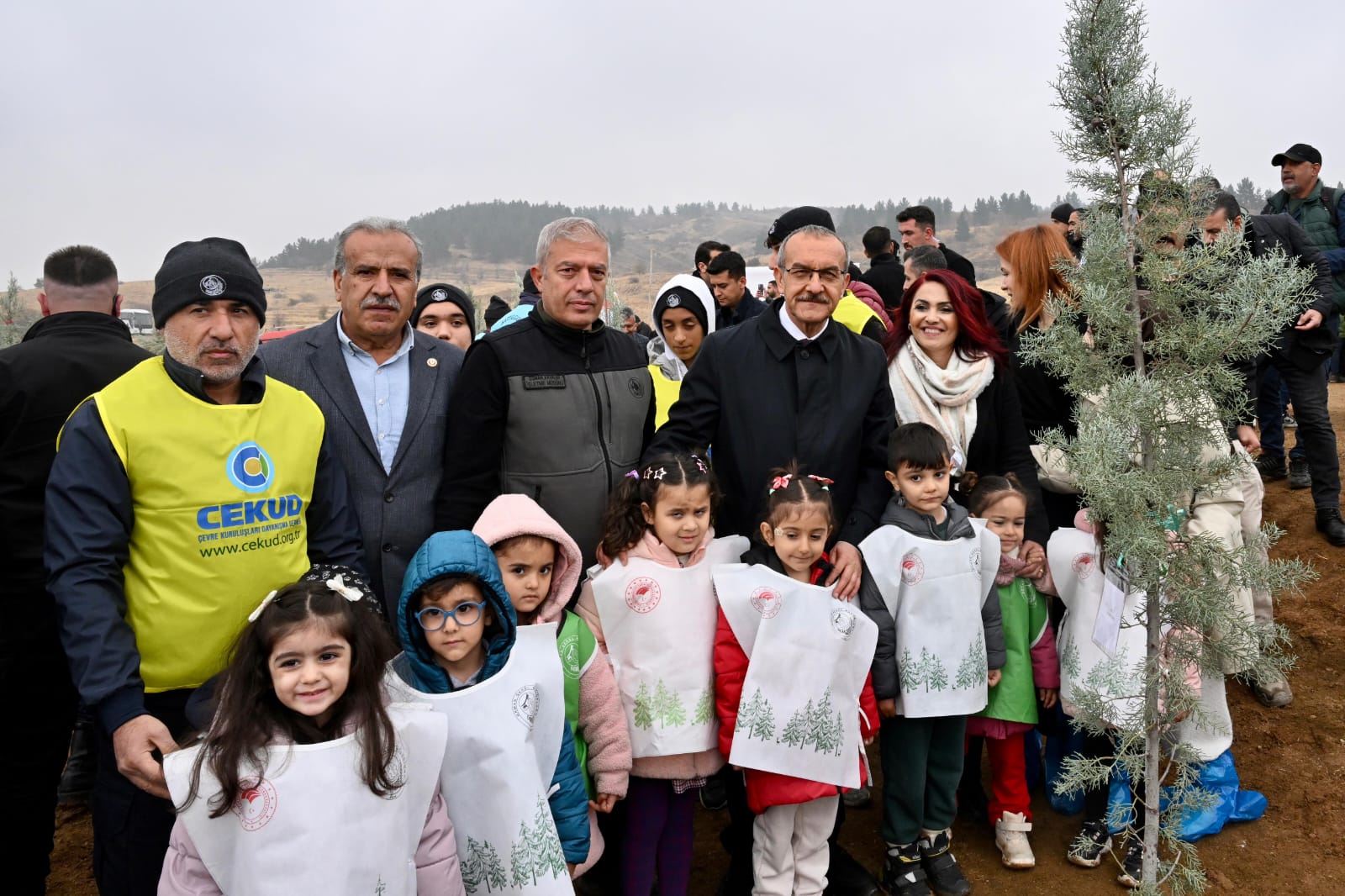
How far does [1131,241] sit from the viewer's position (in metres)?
2.66

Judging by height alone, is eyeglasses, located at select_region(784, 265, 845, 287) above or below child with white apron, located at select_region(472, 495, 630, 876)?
above

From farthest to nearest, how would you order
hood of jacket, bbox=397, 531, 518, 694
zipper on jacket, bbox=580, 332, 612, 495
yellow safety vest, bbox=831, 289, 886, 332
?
1. yellow safety vest, bbox=831, 289, 886, 332
2. zipper on jacket, bbox=580, 332, 612, 495
3. hood of jacket, bbox=397, 531, 518, 694

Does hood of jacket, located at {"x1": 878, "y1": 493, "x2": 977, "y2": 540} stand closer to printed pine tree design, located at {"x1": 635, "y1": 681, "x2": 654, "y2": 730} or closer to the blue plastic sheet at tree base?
printed pine tree design, located at {"x1": 635, "y1": 681, "x2": 654, "y2": 730}

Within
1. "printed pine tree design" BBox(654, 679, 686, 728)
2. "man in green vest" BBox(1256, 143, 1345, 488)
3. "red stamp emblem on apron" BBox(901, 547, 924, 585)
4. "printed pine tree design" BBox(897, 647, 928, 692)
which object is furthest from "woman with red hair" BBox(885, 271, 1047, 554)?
"man in green vest" BBox(1256, 143, 1345, 488)

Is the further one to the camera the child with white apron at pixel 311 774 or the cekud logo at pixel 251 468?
the cekud logo at pixel 251 468

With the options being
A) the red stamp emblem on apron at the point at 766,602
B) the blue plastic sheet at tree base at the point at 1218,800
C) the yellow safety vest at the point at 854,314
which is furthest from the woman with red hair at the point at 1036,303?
the red stamp emblem on apron at the point at 766,602

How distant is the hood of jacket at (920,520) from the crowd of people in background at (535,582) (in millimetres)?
16

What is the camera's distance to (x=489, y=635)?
2688mm

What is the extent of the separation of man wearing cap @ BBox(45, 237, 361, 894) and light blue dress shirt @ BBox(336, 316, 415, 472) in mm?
550

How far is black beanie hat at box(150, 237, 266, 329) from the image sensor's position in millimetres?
2480

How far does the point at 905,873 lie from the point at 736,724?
1069mm

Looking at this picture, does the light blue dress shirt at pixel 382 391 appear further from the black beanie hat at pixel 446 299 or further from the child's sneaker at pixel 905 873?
the child's sneaker at pixel 905 873

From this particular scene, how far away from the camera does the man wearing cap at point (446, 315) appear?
4988 mm

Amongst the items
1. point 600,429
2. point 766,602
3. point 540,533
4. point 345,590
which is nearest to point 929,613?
point 766,602
